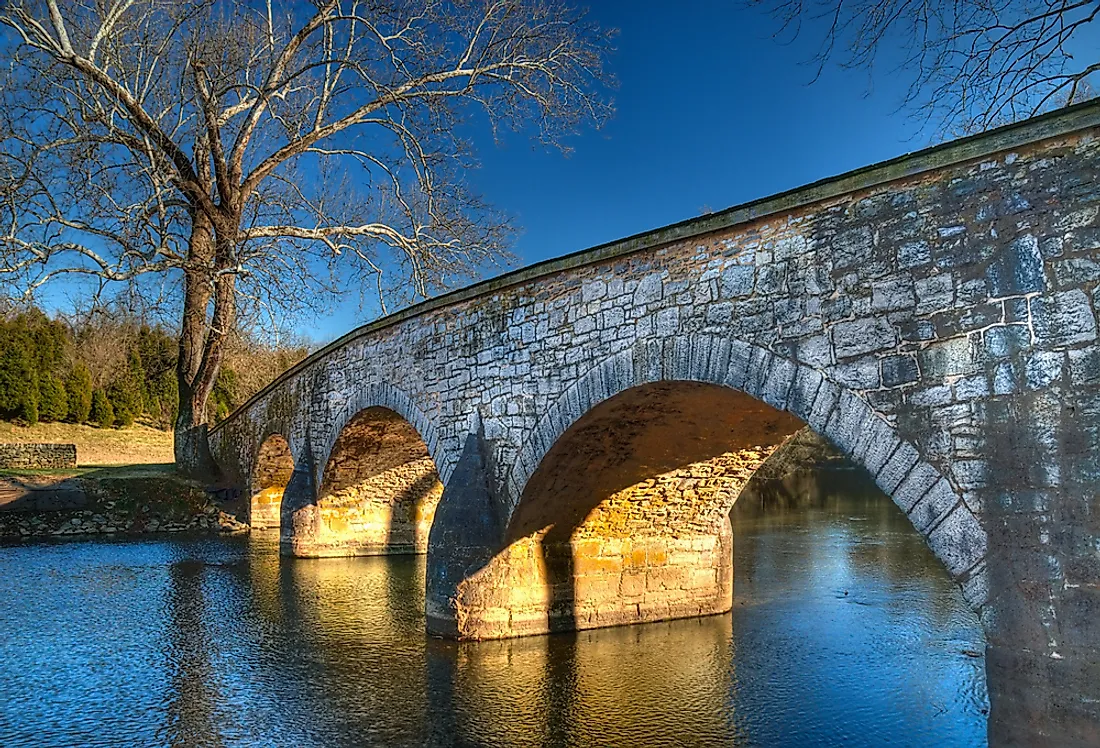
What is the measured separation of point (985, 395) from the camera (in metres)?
3.97

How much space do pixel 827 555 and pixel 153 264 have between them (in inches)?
429

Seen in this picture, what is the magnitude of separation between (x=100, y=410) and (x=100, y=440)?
6.77 ft

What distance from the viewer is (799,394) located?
4824 millimetres

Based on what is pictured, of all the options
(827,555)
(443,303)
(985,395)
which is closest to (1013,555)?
(985,395)

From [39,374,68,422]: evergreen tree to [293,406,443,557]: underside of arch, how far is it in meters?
17.2

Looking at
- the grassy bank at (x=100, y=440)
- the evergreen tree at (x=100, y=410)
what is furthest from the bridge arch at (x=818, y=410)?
the evergreen tree at (x=100, y=410)

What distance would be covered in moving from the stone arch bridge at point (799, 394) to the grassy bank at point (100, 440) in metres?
16.9

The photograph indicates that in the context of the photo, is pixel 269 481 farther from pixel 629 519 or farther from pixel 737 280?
pixel 737 280

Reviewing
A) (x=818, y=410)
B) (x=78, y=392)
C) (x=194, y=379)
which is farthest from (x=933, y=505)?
(x=78, y=392)

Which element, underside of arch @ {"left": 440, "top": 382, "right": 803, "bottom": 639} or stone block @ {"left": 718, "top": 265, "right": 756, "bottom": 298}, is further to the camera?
underside of arch @ {"left": 440, "top": 382, "right": 803, "bottom": 639}

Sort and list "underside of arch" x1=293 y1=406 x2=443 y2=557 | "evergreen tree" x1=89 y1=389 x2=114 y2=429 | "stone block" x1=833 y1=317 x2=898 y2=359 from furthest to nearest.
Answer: "evergreen tree" x1=89 y1=389 x2=114 y2=429 → "underside of arch" x1=293 y1=406 x2=443 y2=557 → "stone block" x1=833 y1=317 x2=898 y2=359

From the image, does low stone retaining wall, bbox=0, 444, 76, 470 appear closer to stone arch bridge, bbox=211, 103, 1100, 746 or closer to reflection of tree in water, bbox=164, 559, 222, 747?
reflection of tree in water, bbox=164, 559, 222, 747

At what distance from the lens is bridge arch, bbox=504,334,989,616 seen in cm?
399

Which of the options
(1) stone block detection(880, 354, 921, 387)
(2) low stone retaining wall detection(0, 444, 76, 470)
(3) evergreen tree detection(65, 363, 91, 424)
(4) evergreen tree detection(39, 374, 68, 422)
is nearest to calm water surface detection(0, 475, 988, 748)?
(1) stone block detection(880, 354, 921, 387)
